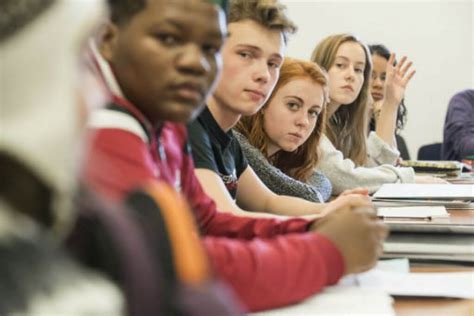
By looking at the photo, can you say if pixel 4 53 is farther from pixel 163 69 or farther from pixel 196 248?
pixel 163 69

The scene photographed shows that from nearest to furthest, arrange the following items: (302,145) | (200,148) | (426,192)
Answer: (200,148) < (426,192) < (302,145)

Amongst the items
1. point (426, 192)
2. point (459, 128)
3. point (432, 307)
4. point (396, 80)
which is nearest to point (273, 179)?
point (426, 192)

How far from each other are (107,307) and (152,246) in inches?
2.1

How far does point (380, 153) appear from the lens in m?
2.68

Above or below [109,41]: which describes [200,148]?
below

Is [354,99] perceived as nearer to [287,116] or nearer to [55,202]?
[287,116]

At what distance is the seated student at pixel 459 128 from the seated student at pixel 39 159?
3.29 m

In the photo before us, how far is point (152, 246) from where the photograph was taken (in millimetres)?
382

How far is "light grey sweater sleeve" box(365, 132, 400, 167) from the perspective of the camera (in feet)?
8.68

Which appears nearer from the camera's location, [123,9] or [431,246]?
[123,9]

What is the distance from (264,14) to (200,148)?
0.34 meters

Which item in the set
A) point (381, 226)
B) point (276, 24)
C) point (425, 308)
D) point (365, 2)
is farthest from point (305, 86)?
point (365, 2)

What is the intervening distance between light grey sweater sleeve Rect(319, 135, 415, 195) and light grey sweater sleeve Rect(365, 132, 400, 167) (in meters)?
0.48

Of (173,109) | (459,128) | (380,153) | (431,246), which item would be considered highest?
(173,109)
